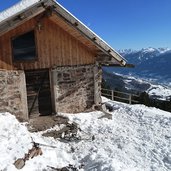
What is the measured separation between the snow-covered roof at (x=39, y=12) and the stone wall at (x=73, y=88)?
1.45 m

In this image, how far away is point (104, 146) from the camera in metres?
10.2

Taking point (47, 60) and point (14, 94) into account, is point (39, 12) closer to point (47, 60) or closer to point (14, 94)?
point (47, 60)

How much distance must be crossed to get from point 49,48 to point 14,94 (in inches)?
104

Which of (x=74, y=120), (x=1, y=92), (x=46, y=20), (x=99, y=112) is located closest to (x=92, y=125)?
(x=74, y=120)

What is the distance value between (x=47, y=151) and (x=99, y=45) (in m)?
6.12

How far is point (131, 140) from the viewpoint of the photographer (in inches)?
426

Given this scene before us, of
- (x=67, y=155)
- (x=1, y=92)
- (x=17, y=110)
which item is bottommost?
(x=67, y=155)

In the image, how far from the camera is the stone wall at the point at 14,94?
1188 cm

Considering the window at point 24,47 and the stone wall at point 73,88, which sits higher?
the window at point 24,47

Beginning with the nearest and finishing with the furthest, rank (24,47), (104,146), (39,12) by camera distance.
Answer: (104,146), (39,12), (24,47)

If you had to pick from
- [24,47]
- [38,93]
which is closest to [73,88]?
[38,93]

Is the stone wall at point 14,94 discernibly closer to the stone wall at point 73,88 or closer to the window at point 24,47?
the window at point 24,47

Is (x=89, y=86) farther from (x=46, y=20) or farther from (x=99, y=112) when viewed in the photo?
(x=46, y=20)

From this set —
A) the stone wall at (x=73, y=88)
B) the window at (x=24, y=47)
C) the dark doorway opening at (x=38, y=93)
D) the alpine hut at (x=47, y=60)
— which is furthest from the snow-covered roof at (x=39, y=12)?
the dark doorway opening at (x=38, y=93)
